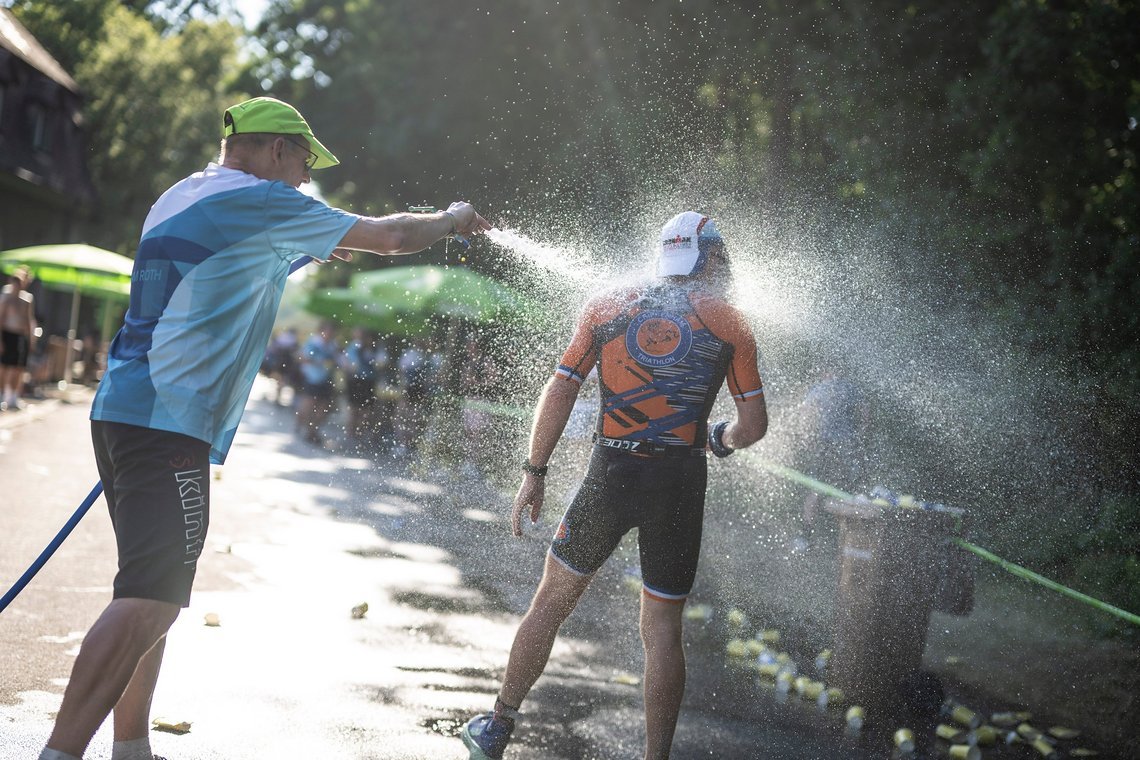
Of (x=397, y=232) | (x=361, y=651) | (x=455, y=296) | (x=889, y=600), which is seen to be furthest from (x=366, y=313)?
(x=397, y=232)

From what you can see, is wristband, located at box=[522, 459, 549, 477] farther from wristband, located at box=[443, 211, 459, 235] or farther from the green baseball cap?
the green baseball cap

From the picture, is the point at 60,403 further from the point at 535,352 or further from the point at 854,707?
the point at 854,707

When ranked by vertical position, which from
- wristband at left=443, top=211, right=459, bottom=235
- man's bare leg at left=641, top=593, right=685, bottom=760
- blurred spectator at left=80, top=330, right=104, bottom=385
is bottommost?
blurred spectator at left=80, top=330, right=104, bottom=385

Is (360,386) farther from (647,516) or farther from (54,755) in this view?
(54,755)

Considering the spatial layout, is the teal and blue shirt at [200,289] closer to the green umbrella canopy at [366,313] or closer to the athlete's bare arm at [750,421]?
the athlete's bare arm at [750,421]

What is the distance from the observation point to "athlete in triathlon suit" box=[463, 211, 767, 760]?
13.6ft

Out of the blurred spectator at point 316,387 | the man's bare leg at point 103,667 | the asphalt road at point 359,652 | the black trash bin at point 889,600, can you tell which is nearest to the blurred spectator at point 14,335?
the blurred spectator at point 316,387

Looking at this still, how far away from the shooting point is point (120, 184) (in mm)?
36844

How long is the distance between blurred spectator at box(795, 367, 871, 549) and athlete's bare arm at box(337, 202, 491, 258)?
283 inches

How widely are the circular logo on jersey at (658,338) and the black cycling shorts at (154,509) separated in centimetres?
159

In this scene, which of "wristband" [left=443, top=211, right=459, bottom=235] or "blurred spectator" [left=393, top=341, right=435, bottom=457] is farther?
"blurred spectator" [left=393, top=341, right=435, bottom=457]

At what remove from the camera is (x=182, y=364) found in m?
3.29

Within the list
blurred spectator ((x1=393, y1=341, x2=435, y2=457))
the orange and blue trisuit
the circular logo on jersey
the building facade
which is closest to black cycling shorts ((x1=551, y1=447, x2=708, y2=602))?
the orange and blue trisuit

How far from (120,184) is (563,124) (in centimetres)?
2083
